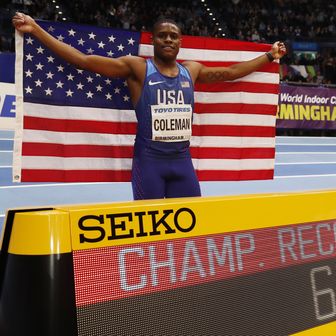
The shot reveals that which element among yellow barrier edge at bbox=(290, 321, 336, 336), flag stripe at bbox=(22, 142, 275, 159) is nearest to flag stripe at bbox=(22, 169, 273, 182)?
flag stripe at bbox=(22, 142, 275, 159)

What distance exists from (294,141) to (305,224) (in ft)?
41.4

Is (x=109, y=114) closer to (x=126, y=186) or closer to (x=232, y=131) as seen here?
(x=232, y=131)

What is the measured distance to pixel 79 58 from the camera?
9.96 ft

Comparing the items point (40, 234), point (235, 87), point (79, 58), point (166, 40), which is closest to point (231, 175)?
point (235, 87)

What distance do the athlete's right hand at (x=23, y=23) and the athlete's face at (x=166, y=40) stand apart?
788 millimetres

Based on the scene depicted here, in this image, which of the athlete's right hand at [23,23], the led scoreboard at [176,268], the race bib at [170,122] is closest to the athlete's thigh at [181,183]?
the race bib at [170,122]

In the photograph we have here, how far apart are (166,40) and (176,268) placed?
5.80 ft

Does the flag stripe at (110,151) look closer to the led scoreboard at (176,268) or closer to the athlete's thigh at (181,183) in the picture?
the athlete's thigh at (181,183)

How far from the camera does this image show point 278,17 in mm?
25312

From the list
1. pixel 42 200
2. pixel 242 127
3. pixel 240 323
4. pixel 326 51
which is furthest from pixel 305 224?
pixel 326 51

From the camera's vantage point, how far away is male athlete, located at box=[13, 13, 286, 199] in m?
3.04

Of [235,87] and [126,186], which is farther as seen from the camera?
[126,186]

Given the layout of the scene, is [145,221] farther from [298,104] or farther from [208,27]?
[208,27]

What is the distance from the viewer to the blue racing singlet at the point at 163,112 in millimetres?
3053
